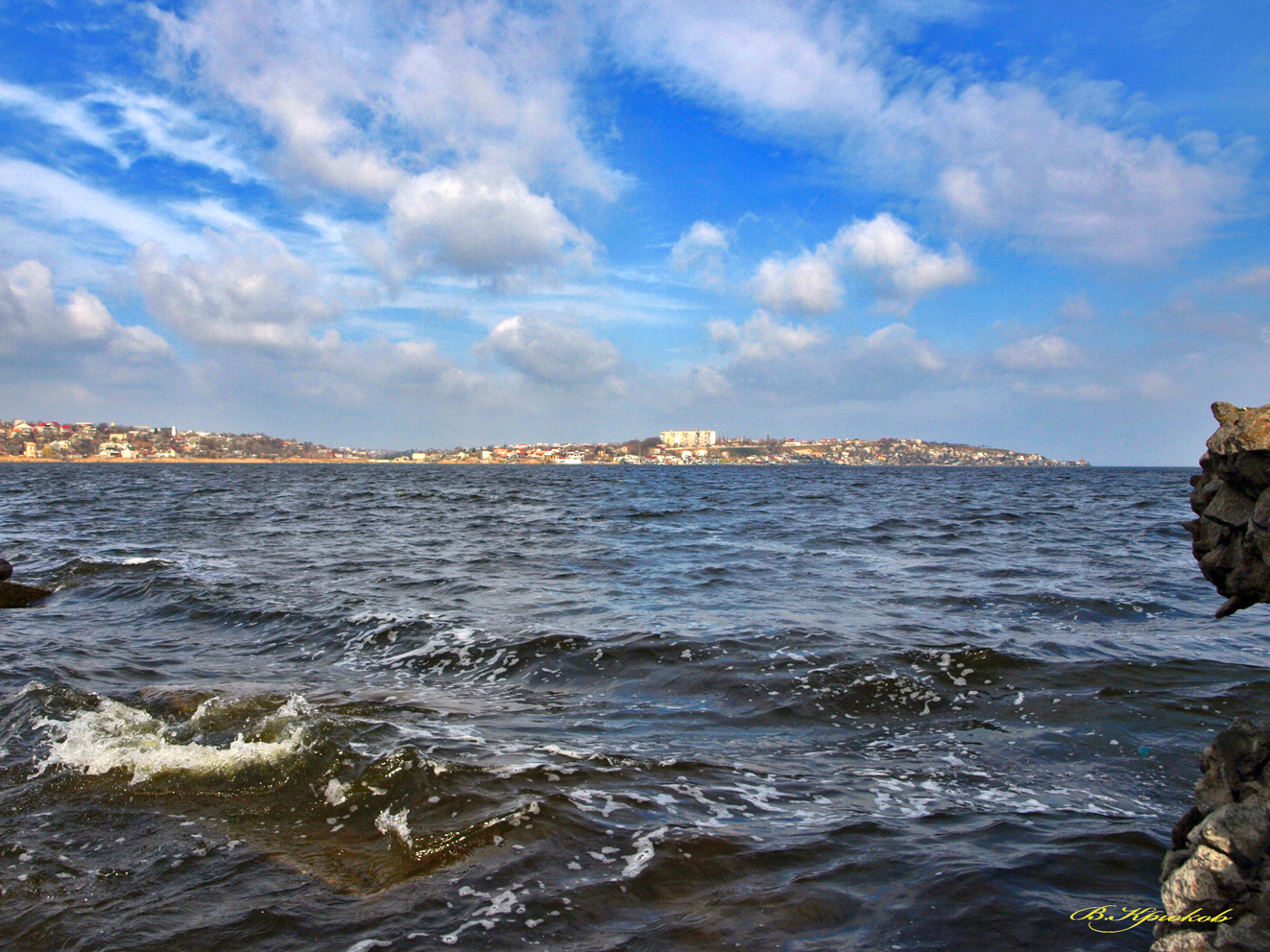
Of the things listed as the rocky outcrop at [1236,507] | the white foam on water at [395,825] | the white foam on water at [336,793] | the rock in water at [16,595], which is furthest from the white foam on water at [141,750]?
the rock in water at [16,595]

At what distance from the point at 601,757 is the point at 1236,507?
5.08 m

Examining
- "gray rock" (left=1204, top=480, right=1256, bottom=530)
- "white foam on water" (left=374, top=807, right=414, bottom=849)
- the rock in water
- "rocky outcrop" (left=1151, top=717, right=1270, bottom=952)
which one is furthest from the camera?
the rock in water

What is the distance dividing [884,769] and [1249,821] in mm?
3330

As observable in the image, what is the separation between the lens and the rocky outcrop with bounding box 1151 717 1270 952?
9.89 feet

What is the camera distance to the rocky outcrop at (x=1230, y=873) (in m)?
3.01

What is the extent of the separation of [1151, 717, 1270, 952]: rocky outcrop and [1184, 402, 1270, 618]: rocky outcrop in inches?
33.8

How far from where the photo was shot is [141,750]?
20.8 ft

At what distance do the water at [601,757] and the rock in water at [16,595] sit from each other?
0.60 m

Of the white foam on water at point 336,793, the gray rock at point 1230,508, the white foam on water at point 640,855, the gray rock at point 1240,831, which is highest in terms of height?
the gray rock at point 1230,508

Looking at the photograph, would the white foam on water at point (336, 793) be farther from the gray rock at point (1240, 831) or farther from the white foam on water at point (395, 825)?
the gray rock at point (1240, 831)

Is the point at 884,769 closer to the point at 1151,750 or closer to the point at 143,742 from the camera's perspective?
the point at 1151,750

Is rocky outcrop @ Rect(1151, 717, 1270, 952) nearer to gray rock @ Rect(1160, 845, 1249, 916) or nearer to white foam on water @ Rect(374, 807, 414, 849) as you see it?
gray rock @ Rect(1160, 845, 1249, 916)

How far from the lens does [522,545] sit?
Answer: 915 inches
